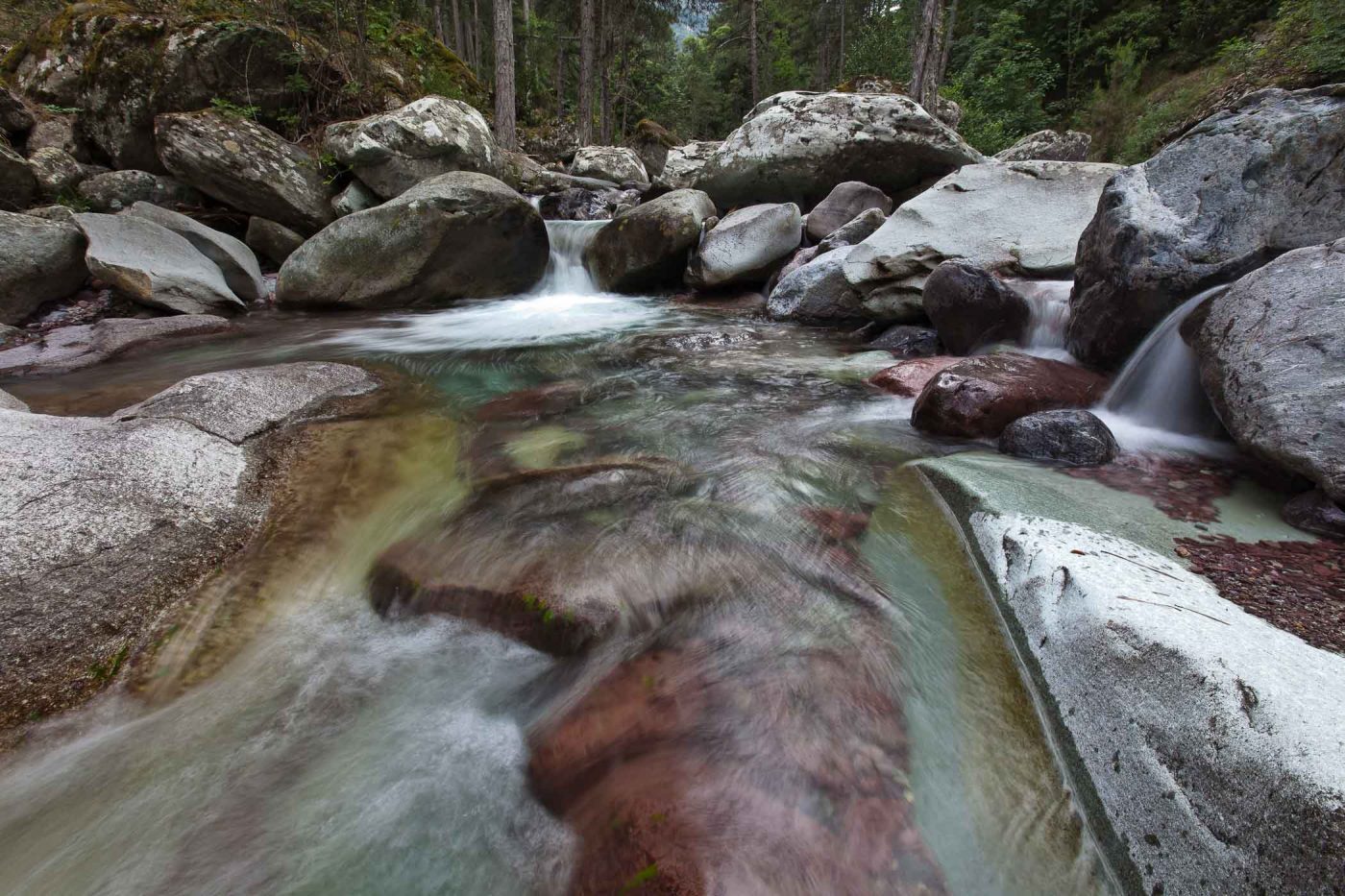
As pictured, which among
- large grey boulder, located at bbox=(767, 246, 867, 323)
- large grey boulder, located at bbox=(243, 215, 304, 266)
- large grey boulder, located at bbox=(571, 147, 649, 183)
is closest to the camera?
large grey boulder, located at bbox=(767, 246, 867, 323)

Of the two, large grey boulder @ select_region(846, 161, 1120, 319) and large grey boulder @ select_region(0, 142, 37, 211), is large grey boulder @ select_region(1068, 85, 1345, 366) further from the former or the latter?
large grey boulder @ select_region(0, 142, 37, 211)

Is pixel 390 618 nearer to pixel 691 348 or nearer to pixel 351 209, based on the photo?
pixel 691 348

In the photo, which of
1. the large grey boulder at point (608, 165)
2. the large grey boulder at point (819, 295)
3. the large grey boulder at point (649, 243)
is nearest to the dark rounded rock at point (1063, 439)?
the large grey boulder at point (819, 295)

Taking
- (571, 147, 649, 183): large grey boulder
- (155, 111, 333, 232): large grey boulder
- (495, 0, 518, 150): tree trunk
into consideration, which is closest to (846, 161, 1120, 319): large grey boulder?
(155, 111, 333, 232): large grey boulder

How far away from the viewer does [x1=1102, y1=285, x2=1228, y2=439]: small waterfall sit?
3085mm

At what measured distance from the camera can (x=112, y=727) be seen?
5.49ft

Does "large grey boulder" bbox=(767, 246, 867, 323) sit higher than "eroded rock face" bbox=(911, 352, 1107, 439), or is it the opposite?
"large grey boulder" bbox=(767, 246, 867, 323)

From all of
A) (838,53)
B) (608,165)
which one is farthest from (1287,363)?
(838,53)

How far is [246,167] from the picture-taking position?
8312mm

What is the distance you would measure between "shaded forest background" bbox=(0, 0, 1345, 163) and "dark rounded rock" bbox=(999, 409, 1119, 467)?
10071mm

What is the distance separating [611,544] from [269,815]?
132cm

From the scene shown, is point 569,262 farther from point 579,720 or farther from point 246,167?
point 579,720

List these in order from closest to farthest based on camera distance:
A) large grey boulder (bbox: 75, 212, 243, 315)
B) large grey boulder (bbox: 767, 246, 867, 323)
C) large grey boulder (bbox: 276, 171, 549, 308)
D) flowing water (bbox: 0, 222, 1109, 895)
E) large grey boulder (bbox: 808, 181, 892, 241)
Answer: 1. flowing water (bbox: 0, 222, 1109, 895)
2. large grey boulder (bbox: 75, 212, 243, 315)
3. large grey boulder (bbox: 767, 246, 867, 323)
4. large grey boulder (bbox: 276, 171, 549, 308)
5. large grey boulder (bbox: 808, 181, 892, 241)

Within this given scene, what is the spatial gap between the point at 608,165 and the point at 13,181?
11.7 meters
